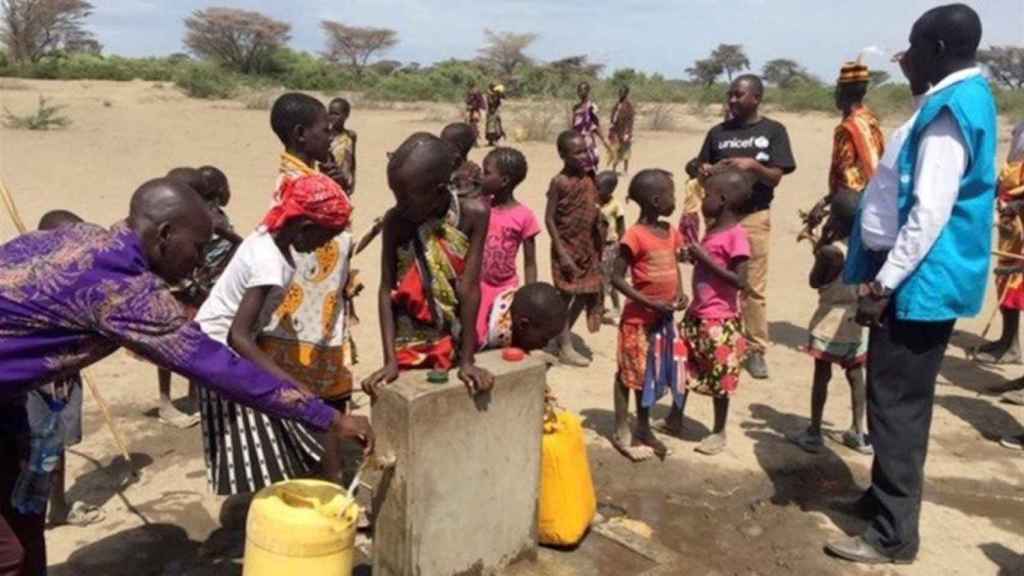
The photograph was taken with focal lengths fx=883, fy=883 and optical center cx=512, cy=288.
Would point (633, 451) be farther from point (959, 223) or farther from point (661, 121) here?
point (661, 121)

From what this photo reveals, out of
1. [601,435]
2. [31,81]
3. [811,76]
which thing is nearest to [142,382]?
[601,435]

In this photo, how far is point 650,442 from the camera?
4664mm

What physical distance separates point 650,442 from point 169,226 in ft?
10.1

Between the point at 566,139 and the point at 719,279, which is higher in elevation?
the point at 566,139

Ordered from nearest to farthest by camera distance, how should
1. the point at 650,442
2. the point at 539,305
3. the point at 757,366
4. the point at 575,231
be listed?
the point at 539,305, the point at 650,442, the point at 575,231, the point at 757,366

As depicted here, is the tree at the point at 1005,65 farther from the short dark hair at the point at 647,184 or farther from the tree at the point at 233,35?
the short dark hair at the point at 647,184

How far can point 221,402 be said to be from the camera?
3084mm

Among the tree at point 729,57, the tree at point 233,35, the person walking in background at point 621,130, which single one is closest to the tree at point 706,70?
the tree at point 729,57

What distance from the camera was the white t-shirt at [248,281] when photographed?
301 centimetres

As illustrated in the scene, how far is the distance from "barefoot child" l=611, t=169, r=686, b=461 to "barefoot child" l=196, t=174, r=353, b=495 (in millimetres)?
1753

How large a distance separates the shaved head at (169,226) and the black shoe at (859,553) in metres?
2.79

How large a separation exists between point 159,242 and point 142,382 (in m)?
3.50

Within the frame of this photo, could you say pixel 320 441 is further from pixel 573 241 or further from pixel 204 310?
pixel 573 241

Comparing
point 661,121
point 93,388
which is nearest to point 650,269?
point 93,388
